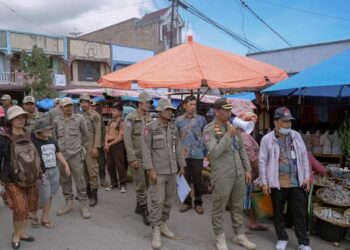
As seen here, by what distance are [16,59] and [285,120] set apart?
24.0m

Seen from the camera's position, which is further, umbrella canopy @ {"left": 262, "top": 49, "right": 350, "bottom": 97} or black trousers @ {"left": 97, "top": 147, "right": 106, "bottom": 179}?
black trousers @ {"left": 97, "top": 147, "right": 106, "bottom": 179}

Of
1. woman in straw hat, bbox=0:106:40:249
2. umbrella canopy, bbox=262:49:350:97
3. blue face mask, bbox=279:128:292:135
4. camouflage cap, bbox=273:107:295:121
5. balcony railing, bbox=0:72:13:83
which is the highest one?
balcony railing, bbox=0:72:13:83

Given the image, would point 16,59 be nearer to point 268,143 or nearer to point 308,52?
point 308,52

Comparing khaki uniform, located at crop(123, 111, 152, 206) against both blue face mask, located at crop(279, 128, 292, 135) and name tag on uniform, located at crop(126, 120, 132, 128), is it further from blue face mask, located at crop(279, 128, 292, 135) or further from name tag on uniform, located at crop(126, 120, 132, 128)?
blue face mask, located at crop(279, 128, 292, 135)

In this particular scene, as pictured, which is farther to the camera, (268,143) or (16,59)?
(16,59)

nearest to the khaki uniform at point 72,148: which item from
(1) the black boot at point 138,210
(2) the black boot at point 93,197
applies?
(2) the black boot at point 93,197

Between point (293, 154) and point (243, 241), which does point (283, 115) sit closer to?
point (293, 154)

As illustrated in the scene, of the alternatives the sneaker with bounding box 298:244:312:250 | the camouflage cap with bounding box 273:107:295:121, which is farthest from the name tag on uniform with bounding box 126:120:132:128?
the sneaker with bounding box 298:244:312:250

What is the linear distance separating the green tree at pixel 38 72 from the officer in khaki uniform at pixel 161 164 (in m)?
18.6

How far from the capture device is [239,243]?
4.62 meters

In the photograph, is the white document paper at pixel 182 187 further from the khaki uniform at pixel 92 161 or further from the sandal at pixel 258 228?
the khaki uniform at pixel 92 161

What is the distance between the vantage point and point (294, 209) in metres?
4.54

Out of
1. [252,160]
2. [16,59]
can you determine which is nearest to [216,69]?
[252,160]

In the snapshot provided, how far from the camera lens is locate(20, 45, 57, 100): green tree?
2166 cm
